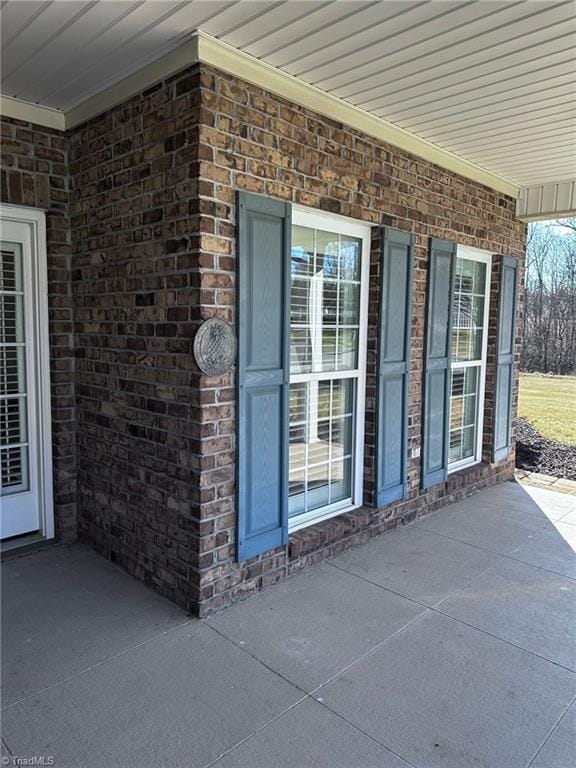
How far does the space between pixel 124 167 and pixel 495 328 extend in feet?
12.0

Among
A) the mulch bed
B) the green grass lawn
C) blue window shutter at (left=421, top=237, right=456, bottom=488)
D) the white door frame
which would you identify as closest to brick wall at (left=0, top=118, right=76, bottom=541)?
the white door frame

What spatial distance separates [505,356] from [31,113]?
14.5 feet

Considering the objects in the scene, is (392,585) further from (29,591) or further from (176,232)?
(176,232)

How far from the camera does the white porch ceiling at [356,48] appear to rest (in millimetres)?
2252

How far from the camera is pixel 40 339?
347cm

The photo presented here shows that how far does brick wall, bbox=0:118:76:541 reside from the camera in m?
3.21

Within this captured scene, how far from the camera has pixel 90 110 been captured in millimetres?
3186

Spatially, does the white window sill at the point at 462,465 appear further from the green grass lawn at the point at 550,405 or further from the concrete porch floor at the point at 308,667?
the green grass lawn at the point at 550,405

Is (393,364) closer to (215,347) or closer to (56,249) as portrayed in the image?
(215,347)

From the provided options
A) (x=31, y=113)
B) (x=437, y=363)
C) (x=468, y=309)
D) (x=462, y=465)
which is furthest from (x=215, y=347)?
(x=462, y=465)

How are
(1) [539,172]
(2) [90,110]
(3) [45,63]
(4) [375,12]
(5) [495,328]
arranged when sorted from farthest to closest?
(5) [495,328]
(1) [539,172]
(2) [90,110]
(3) [45,63]
(4) [375,12]

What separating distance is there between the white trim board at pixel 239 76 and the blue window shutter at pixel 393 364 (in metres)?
0.66

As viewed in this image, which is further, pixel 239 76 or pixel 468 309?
pixel 468 309

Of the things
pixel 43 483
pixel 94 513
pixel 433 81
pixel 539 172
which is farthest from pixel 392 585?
pixel 539 172
